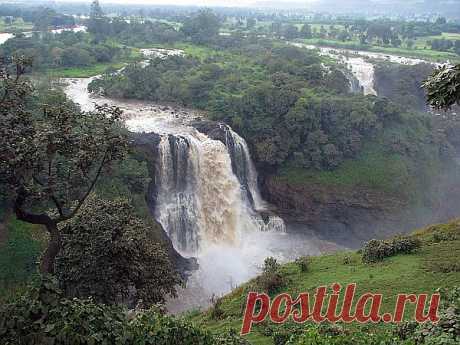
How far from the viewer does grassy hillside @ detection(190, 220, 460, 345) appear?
11.0 m

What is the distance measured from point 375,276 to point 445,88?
5.83 metres

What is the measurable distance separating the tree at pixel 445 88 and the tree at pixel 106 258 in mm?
5925

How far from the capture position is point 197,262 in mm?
21250

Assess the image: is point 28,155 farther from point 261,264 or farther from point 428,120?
point 428,120

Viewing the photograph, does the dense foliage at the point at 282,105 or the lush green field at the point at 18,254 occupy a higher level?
the dense foliage at the point at 282,105

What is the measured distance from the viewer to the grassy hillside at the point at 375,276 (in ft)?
Answer: 36.0

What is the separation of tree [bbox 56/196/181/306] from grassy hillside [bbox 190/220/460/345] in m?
2.71

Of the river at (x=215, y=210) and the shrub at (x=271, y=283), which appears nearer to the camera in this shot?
the shrub at (x=271, y=283)

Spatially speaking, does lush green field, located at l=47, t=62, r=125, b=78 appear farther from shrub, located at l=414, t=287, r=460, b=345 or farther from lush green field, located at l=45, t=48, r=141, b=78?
shrub, located at l=414, t=287, r=460, b=345

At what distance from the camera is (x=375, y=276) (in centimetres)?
1266

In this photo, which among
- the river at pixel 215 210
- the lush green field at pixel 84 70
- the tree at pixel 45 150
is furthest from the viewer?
the lush green field at pixel 84 70

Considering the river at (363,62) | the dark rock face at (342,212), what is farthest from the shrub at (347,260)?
the river at (363,62)

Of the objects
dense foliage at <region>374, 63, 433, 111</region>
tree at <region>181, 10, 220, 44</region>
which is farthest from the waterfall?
tree at <region>181, 10, 220, 44</region>

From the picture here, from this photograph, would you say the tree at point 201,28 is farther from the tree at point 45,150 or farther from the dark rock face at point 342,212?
the tree at point 45,150
